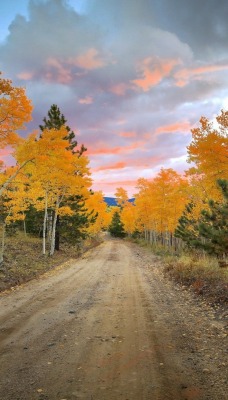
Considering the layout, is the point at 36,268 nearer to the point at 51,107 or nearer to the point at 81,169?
the point at 81,169

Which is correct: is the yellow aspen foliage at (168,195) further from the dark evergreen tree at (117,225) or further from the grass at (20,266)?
the dark evergreen tree at (117,225)

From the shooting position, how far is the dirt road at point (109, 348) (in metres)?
4.88

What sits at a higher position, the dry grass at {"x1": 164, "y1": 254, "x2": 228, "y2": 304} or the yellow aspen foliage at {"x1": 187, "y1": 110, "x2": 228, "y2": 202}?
the yellow aspen foliage at {"x1": 187, "y1": 110, "x2": 228, "y2": 202}

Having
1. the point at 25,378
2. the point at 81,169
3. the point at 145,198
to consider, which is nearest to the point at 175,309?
the point at 25,378

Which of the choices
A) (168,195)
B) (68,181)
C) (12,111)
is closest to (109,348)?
(12,111)

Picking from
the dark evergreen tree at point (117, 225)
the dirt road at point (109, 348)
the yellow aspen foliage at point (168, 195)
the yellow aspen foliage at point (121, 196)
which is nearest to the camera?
the dirt road at point (109, 348)

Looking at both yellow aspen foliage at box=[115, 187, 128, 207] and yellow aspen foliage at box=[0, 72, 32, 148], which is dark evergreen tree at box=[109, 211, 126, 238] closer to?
yellow aspen foliage at box=[115, 187, 128, 207]

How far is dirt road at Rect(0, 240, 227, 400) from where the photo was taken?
16.0 ft

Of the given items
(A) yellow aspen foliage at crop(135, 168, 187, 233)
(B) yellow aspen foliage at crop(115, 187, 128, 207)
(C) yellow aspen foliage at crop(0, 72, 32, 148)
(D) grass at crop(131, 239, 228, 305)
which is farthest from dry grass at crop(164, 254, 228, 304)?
(B) yellow aspen foliage at crop(115, 187, 128, 207)

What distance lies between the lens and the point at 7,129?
14.0 meters

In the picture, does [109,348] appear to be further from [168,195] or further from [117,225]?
[117,225]

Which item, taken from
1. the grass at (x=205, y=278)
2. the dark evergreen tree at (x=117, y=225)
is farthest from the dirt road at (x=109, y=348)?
the dark evergreen tree at (x=117, y=225)

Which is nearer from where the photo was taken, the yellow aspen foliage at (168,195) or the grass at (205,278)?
the grass at (205,278)

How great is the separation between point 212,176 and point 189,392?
1421 centimetres
